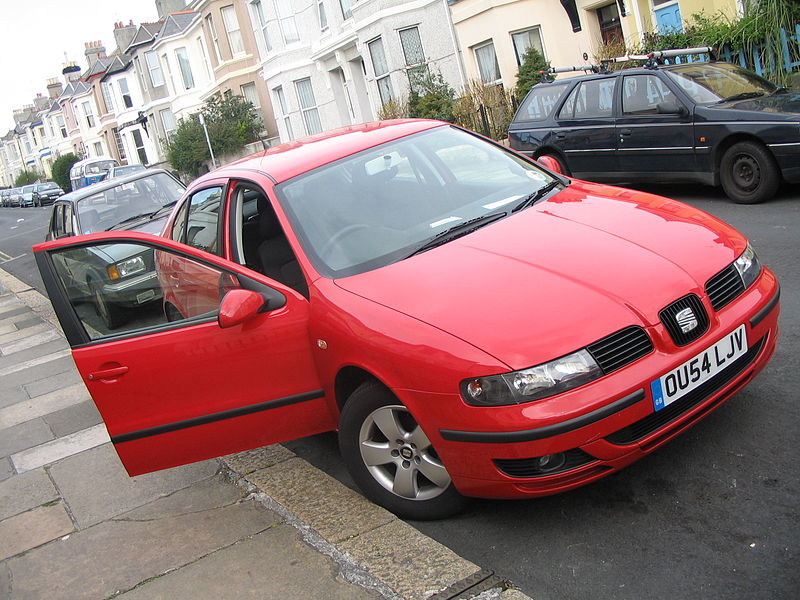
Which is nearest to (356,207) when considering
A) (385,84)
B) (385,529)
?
(385,529)

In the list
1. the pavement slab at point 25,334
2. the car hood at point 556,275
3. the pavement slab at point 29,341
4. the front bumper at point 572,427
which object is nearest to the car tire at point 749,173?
the car hood at point 556,275

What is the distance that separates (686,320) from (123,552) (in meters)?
2.83

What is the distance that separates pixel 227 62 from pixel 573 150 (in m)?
35.0

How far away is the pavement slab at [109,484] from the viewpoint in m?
4.77

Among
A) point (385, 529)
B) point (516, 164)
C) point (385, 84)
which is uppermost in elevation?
point (385, 84)

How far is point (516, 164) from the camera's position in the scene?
514cm

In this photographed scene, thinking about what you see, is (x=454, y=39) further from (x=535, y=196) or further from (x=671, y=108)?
(x=535, y=196)

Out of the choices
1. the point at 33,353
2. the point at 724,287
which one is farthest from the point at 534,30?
the point at 724,287

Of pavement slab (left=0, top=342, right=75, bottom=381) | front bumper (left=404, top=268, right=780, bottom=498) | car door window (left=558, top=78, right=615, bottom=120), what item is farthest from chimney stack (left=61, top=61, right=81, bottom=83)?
Answer: front bumper (left=404, top=268, right=780, bottom=498)

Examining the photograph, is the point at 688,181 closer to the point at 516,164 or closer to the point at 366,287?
the point at 516,164

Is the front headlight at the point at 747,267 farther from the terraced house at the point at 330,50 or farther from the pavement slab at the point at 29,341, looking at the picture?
the terraced house at the point at 330,50

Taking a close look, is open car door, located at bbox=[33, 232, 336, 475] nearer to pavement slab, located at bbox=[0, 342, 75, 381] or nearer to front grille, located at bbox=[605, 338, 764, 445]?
front grille, located at bbox=[605, 338, 764, 445]

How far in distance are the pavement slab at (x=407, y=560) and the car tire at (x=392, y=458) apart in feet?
0.42

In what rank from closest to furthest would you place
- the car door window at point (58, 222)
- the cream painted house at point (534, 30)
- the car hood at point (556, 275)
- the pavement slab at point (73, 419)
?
the car hood at point (556, 275), the pavement slab at point (73, 419), the car door window at point (58, 222), the cream painted house at point (534, 30)
